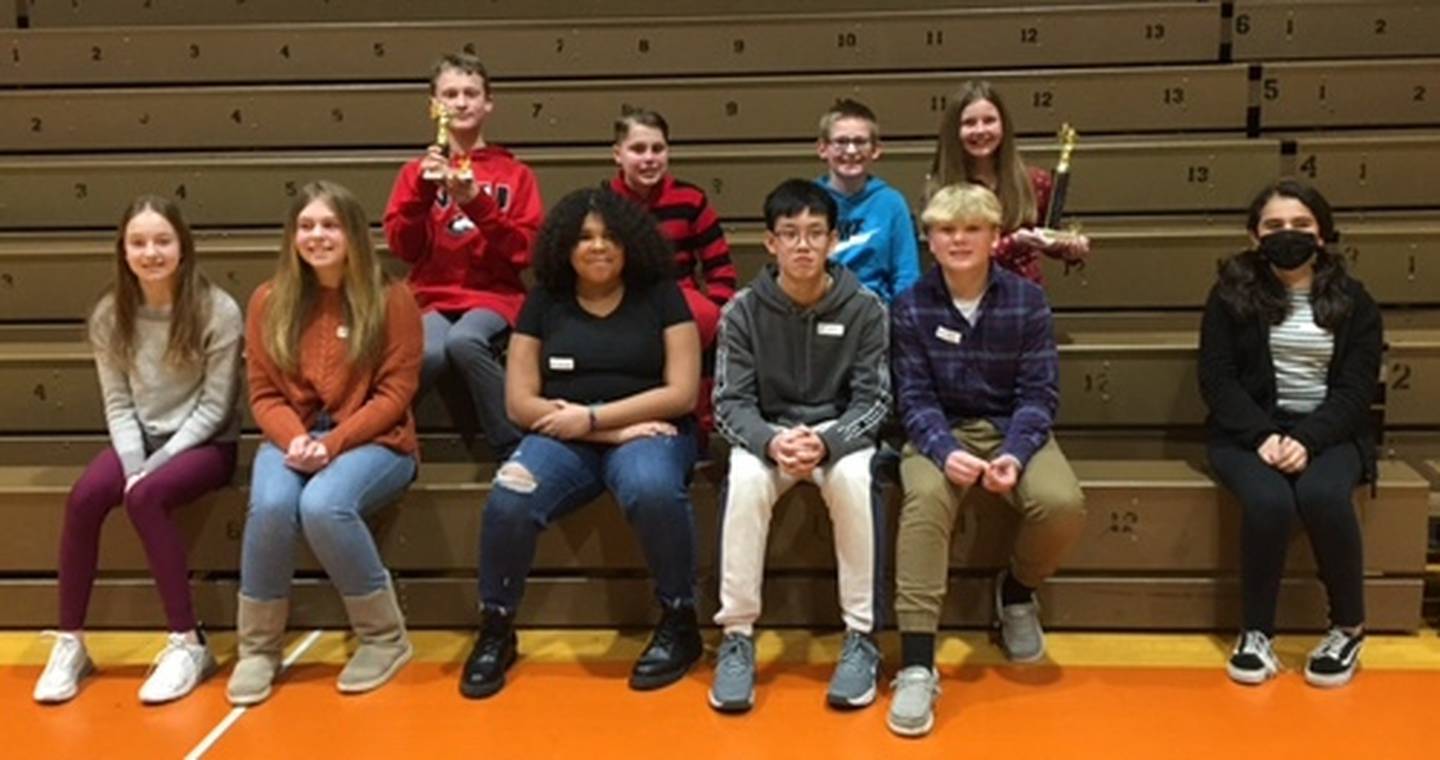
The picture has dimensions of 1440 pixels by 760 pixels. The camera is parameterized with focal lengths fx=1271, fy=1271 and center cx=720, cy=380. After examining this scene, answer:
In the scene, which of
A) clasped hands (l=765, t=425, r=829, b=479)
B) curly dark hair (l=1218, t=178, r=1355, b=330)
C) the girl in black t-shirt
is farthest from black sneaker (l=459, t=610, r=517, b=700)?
curly dark hair (l=1218, t=178, r=1355, b=330)

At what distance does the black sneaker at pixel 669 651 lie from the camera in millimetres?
2525

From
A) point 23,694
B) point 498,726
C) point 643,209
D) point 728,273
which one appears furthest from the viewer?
point 728,273

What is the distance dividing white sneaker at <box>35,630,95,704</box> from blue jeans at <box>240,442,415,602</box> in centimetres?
39

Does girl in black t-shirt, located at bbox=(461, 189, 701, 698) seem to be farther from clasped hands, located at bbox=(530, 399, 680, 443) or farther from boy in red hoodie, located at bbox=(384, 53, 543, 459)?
boy in red hoodie, located at bbox=(384, 53, 543, 459)

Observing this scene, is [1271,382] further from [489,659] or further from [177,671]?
[177,671]

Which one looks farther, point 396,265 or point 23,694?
point 396,265

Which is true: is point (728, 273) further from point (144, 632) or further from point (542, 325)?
point (144, 632)

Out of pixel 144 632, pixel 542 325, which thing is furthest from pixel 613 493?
pixel 144 632

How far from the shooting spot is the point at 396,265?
3465mm

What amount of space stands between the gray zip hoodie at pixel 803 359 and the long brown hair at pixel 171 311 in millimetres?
1140

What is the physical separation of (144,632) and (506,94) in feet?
6.77

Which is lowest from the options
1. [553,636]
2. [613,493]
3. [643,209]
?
[553,636]

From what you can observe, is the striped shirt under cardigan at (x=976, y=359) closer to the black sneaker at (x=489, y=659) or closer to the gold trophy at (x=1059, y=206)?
the gold trophy at (x=1059, y=206)

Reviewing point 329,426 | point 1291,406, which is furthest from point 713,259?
point 1291,406
